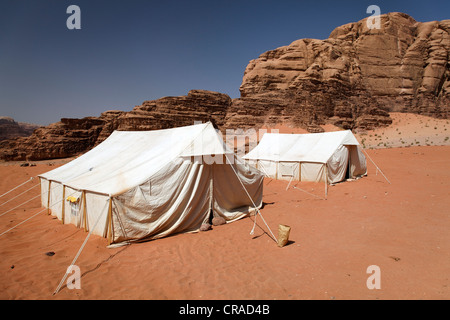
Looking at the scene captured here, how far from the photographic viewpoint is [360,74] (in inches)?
1655

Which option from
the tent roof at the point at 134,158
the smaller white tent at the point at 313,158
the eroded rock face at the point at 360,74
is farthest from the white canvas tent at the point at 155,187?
the eroded rock face at the point at 360,74

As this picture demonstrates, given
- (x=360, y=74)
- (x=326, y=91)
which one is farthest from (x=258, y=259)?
(x=360, y=74)

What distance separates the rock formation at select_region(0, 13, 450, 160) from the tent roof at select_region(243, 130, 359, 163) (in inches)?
753

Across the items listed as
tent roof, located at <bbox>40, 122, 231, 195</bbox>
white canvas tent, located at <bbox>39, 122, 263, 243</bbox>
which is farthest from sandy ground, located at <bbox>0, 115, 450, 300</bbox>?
tent roof, located at <bbox>40, 122, 231, 195</bbox>

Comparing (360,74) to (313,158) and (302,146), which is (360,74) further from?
(313,158)

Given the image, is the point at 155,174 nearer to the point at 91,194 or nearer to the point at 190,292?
the point at 91,194

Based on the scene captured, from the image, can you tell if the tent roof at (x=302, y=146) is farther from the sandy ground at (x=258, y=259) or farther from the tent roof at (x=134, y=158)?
the tent roof at (x=134, y=158)

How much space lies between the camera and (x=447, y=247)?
493 cm

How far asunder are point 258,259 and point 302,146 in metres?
10.4

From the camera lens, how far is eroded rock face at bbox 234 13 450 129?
1473 inches

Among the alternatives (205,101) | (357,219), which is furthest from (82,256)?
(205,101)

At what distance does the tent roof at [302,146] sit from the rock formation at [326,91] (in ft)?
62.7

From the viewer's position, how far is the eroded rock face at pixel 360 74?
123ft

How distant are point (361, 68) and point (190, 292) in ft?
166
